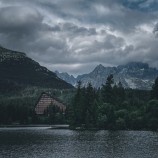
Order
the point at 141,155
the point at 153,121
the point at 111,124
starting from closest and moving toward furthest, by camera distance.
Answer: the point at 141,155
the point at 153,121
the point at 111,124

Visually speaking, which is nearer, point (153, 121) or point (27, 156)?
point (27, 156)

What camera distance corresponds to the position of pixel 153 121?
177m

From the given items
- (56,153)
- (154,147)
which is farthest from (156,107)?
(56,153)

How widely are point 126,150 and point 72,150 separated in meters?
13.4

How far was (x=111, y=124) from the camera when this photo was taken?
189m

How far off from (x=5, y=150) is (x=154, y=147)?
38.1 metres

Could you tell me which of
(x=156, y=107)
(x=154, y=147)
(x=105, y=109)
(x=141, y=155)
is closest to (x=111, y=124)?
(x=105, y=109)

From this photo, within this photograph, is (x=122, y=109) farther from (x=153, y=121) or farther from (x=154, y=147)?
(x=154, y=147)

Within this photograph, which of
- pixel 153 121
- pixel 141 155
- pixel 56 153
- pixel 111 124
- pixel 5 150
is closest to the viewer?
pixel 141 155

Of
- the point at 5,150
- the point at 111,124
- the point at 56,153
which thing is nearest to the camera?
the point at 56,153

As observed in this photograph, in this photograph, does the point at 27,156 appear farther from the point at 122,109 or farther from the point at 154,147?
the point at 122,109

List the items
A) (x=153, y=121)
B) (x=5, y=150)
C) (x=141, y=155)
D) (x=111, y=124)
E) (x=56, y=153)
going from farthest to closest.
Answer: (x=111, y=124), (x=153, y=121), (x=5, y=150), (x=56, y=153), (x=141, y=155)

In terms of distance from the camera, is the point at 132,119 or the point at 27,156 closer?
the point at 27,156

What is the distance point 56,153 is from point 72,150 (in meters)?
6.52
